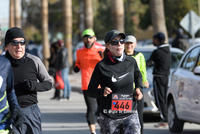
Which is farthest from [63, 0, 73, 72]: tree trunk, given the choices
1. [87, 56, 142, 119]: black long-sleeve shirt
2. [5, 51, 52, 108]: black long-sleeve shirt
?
[87, 56, 142, 119]: black long-sleeve shirt

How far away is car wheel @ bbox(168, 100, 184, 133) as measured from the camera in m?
8.94

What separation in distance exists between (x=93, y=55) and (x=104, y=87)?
3647mm

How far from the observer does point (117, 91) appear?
516cm

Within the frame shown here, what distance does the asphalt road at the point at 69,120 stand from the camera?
9.49m

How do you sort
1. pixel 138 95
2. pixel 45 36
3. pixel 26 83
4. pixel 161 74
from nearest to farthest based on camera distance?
pixel 26 83 → pixel 138 95 → pixel 161 74 → pixel 45 36

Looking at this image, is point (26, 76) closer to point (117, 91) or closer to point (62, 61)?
point (117, 91)

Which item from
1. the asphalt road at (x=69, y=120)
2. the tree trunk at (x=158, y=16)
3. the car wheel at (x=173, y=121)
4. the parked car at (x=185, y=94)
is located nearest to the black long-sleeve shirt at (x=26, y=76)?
the parked car at (x=185, y=94)

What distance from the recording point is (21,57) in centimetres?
516

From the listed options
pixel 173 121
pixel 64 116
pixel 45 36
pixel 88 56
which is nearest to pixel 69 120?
pixel 64 116

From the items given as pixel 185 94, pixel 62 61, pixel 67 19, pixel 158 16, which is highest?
A: pixel 67 19

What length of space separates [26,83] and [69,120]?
239 inches

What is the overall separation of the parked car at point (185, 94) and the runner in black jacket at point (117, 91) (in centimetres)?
252

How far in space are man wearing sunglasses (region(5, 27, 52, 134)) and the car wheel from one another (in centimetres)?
425

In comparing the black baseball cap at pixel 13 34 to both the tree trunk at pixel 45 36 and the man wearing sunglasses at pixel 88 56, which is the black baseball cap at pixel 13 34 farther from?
the tree trunk at pixel 45 36
